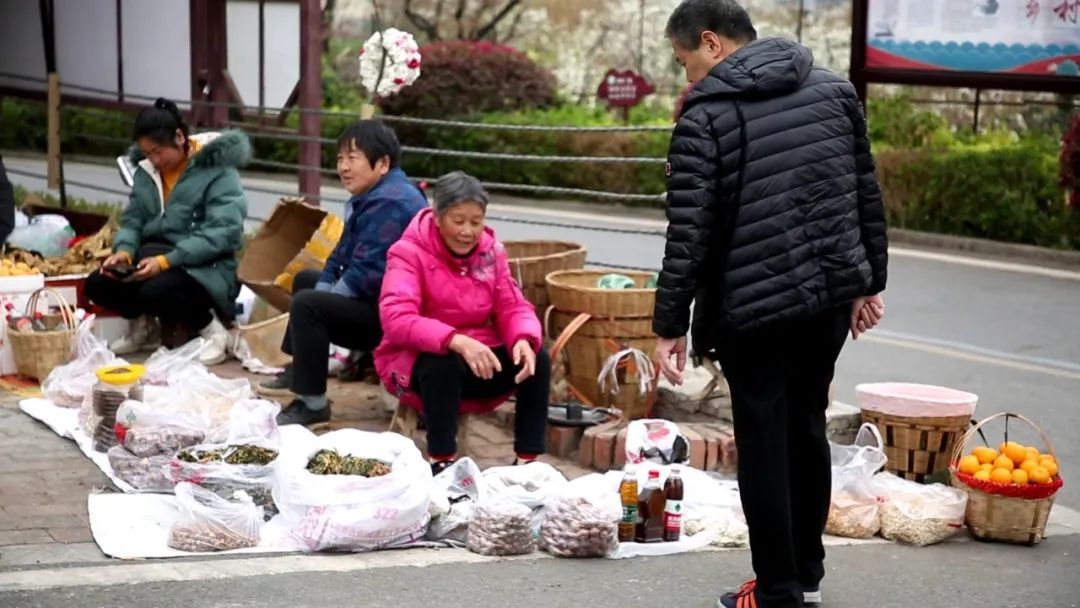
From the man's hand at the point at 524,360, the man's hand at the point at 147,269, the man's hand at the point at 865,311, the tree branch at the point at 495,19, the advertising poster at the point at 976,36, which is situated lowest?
the man's hand at the point at 524,360

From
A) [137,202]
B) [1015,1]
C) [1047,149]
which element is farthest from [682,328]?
[1047,149]

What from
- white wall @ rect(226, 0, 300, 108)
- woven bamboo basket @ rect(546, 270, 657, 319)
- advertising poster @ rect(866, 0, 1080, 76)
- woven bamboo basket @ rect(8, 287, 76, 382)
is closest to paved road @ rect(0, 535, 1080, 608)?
woven bamboo basket @ rect(546, 270, 657, 319)

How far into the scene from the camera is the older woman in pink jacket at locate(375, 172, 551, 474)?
5941 mm

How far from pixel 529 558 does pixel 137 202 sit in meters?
4.02

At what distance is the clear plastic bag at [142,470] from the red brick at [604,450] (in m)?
1.69

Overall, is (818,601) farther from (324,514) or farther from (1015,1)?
(1015,1)

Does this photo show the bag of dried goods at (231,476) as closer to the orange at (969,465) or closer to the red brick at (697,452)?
the red brick at (697,452)

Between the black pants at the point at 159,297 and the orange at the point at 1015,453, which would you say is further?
the black pants at the point at 159,297

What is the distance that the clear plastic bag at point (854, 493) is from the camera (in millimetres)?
5609

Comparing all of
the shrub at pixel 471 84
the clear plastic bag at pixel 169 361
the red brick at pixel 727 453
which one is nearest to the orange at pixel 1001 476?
the red brick at pixel 727 453

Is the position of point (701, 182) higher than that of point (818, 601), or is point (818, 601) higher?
point (701, 182)

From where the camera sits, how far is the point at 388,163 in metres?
7.00

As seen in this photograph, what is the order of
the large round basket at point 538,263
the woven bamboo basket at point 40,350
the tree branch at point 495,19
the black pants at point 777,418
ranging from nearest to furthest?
the black pants at point 777,418 → the large round basket at point 538,263 → the woven bamboo basket at point 40,350 → the tree branch at point 495,19

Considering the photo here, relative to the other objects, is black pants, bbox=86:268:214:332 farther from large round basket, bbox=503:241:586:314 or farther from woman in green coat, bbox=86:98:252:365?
large round basket, bbox=503:241:586:314
